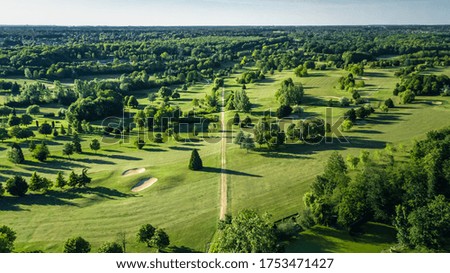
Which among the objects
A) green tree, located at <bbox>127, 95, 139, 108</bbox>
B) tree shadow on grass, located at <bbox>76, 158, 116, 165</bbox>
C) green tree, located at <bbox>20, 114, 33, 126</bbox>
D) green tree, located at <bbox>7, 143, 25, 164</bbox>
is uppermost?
green tree, located at <bbox>127, 95, 139, 108</bbox>

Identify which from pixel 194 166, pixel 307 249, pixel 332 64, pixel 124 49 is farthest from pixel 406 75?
pixel 124 49

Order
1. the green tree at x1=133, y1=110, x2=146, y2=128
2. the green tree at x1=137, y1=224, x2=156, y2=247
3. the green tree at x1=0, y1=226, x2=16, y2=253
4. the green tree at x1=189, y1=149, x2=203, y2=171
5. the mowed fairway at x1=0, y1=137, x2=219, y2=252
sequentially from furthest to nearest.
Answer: the green tree at x1=133, y1=110, x2=146, y2=128
the green tree at x1=189, y1=149, x2=203, y2=171
the mowed fairway at x1=0, y1=137, x2=219, y2=252
the green tree at x1=137, y1=224, x2=156, y2=247
the green tree at x1=0, y1=226, x2=16, y2=253

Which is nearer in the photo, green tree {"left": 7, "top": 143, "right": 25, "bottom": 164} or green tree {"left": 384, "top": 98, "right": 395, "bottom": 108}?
green tree {"left": 7, "top": 143, "right": 25, "bottom": 164}

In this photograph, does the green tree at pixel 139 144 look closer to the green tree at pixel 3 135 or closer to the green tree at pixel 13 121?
the green tree at pixel 3 135

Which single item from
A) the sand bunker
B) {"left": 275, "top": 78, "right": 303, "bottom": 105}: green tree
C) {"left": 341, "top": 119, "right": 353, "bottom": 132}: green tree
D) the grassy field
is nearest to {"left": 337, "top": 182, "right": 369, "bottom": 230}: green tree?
the grassy field

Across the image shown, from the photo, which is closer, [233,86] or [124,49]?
[233,86]

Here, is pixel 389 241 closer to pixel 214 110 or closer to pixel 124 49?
pixel 214 110

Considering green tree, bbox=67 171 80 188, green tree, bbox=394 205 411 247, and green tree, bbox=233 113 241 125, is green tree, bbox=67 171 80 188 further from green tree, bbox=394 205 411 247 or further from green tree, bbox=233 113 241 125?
green tree, bbox=394 205 411 247

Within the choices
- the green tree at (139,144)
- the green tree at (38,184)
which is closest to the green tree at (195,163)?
the green tree at (139,144)
